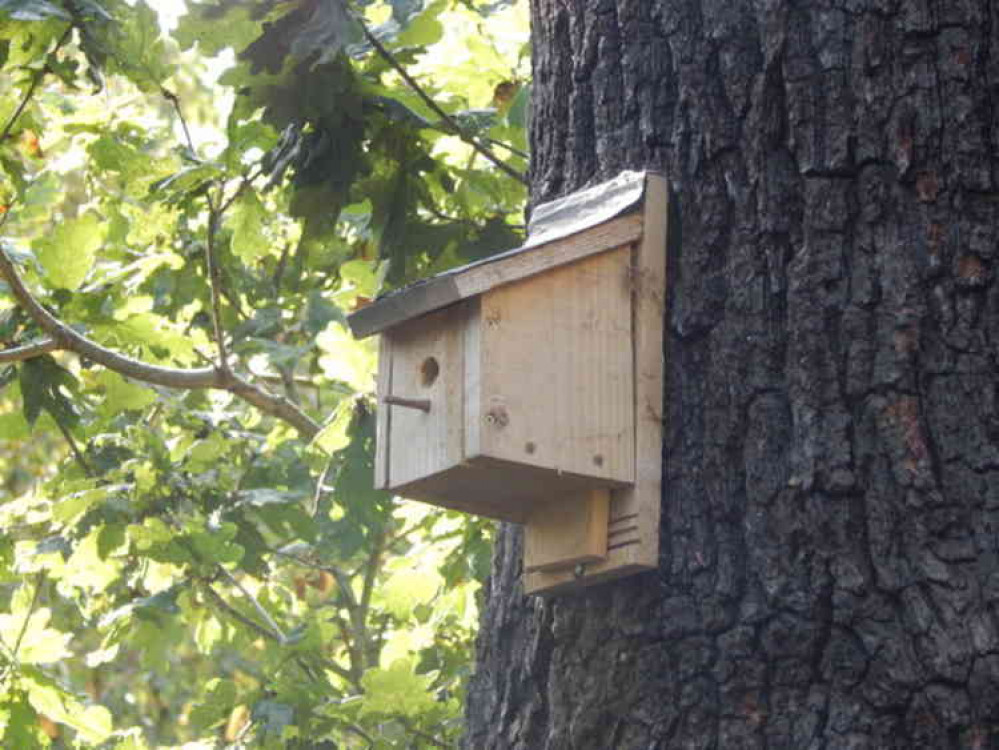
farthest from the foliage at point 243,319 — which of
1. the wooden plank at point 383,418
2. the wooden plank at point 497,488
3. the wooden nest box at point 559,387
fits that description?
the wooden plank at point 497,488

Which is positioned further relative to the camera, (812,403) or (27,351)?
(27,351)

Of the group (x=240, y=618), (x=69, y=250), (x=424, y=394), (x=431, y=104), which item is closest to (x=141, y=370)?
(x=69, y=250)

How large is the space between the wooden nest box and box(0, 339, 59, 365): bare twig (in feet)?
3.93

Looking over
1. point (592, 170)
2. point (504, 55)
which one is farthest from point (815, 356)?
point (504, 55)

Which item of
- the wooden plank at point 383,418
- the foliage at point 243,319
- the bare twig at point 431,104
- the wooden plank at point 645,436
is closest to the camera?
the wooden plank at point 645,436

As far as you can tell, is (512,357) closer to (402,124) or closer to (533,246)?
(533,246)

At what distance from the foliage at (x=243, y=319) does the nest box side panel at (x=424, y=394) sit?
23.3 inches

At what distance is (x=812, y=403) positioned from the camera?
162 centimetres

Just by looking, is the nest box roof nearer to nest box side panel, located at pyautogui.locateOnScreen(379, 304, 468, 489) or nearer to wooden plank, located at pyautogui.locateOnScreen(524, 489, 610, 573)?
nest box side panel, located at pyautogui.locateOnScreen(379, 304, 468, 489)

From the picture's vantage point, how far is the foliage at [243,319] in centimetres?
271

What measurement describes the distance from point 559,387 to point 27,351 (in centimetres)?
143

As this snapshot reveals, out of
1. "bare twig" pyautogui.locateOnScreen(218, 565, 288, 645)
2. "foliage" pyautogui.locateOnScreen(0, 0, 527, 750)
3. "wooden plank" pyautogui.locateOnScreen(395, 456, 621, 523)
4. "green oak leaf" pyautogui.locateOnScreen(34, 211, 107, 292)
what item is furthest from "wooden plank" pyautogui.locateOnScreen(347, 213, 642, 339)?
"bare twig" pyautogui.locateOnScreen(218, 565, 288, 645)

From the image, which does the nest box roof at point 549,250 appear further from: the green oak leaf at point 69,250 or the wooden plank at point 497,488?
the green oak leaf at point 69,250

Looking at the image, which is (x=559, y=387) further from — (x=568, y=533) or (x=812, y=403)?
(x=812, y=403)
